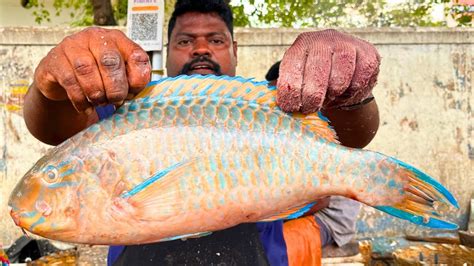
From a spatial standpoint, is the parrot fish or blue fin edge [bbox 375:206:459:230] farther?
blue fin edge [bbox 375:206:459:230]

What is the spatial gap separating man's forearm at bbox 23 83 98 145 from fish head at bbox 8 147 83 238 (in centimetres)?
22

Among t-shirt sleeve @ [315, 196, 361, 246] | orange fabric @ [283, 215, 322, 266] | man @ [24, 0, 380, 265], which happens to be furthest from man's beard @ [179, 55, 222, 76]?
t-shirt sleeve @ [315, 196, 361, 246]

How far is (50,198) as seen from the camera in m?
1.55

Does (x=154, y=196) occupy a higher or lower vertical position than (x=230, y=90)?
lower

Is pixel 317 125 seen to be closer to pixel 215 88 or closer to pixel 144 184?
pixel 215 88

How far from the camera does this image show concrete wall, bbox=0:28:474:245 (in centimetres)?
Result: 695

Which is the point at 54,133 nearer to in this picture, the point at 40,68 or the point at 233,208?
the point at 40,68

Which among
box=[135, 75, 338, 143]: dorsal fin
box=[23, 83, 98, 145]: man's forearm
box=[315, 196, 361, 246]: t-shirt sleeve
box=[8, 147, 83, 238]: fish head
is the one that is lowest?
box=[315, 196, 361, 246]: t-shirt sleeve

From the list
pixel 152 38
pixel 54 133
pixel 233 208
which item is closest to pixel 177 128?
pixel 233 208

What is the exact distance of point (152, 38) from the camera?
4.31m

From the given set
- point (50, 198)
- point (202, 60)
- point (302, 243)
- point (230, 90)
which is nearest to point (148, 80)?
point (230, 90)

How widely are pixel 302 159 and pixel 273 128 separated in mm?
116

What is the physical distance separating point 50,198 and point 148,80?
1.25 ft

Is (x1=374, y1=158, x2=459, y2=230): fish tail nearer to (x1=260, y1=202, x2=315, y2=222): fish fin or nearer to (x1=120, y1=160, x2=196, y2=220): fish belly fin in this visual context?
(x1=260, y1=202, x2=315, y2=222): fish fin
